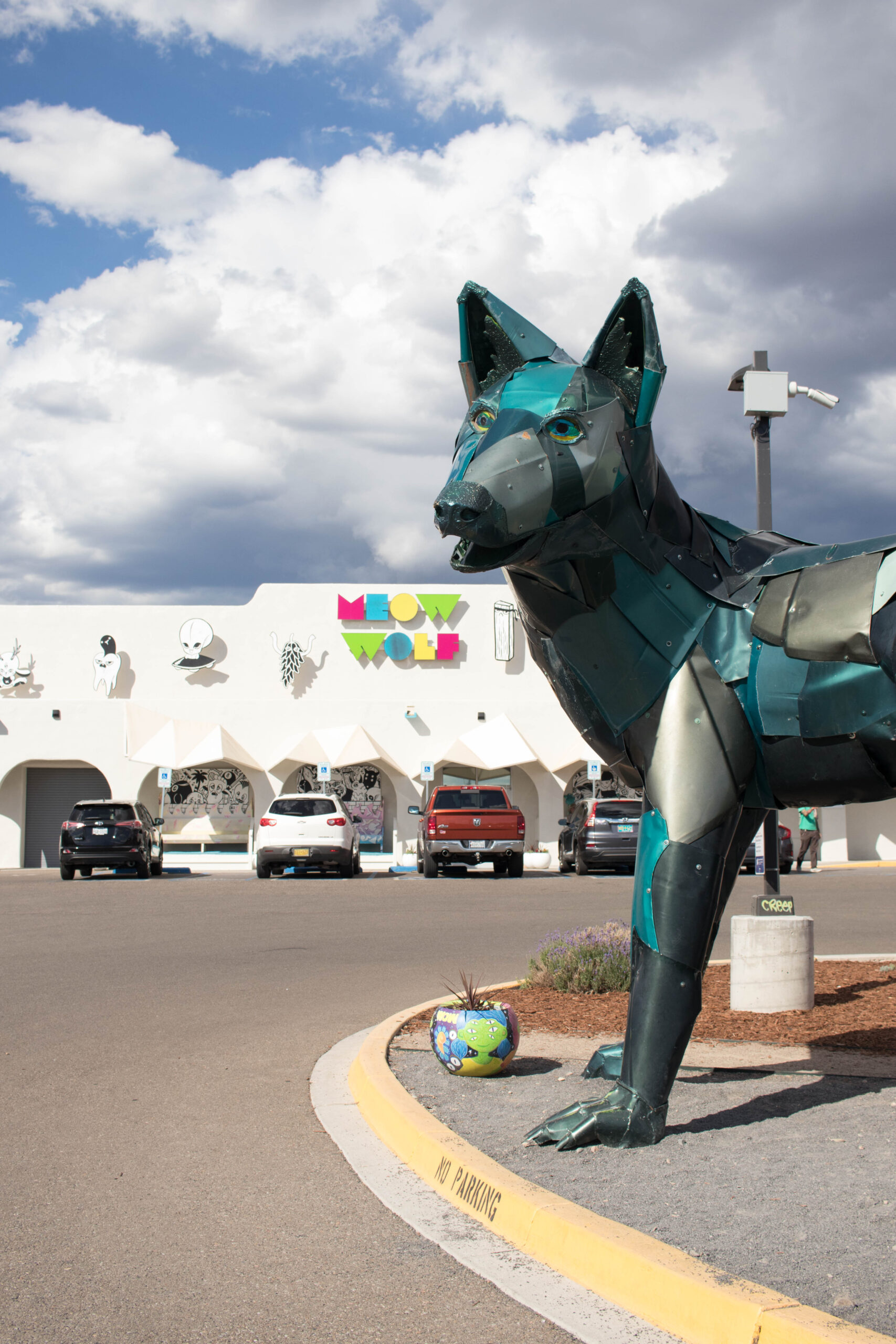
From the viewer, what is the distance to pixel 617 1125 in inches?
175

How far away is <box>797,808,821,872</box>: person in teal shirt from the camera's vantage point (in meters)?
26.4

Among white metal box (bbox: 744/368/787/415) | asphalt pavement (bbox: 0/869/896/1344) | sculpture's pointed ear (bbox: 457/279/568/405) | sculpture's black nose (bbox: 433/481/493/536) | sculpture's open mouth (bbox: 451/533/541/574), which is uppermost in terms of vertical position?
white metal box (bbox: 744/368/787/415)

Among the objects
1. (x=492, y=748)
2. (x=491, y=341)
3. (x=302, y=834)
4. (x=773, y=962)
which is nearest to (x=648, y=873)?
(x=491, y=341)

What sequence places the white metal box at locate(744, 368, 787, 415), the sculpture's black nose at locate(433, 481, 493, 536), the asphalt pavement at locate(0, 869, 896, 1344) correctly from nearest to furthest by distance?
1. the asphalt pavement at locate(0, 869, 896, 1344)
2. the sculpture's black nose at locate(433, 481, 493, 536)
3. the white metal box at locate(744, 368, 787, 415)

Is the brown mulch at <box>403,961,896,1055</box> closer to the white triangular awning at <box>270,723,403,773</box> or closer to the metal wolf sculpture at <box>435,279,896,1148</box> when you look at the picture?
the metal wolf sculpture at <box>435,279,896,1148</box>

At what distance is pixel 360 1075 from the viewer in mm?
5945

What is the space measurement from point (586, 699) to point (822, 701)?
0.91 meters

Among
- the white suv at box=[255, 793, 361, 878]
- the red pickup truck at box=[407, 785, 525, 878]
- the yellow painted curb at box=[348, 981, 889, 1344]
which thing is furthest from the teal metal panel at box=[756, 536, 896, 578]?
the white suv at box=[255, 793, 361, 878]

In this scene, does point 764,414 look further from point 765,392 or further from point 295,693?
point 295,693

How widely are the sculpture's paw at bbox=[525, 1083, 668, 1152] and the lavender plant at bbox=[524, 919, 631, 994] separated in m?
4.06

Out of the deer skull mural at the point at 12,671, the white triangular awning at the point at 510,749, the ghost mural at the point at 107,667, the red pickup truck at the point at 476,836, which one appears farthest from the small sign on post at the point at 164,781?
the red pickup truck at the point at 476,836

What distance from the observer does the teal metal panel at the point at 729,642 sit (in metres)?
A: 4.56

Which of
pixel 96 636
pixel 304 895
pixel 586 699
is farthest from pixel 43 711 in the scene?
pixel 586 699

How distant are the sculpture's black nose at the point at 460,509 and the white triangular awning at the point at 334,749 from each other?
25.3m
